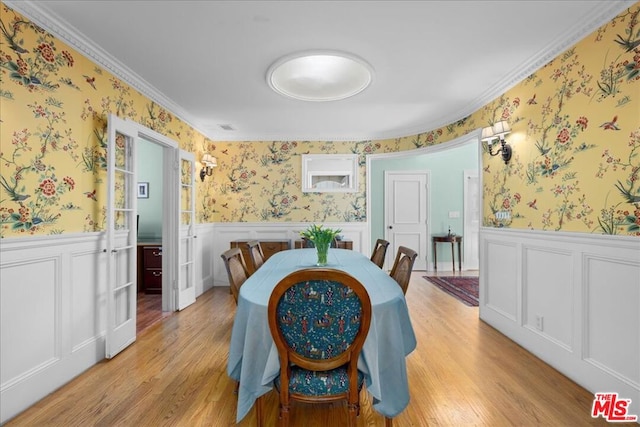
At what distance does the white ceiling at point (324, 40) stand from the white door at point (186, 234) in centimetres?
89

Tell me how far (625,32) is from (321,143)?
12.3 feet

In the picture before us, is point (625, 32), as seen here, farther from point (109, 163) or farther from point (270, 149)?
point (270, 149)

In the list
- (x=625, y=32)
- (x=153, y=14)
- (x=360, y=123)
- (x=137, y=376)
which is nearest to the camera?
(x=625, y=32)

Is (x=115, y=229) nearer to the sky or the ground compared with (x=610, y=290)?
nearer to the sky

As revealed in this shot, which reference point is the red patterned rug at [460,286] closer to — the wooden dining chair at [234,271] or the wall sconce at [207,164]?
the wooden dining chair at [234,271]

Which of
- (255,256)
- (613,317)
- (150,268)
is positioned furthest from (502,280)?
(150,268)

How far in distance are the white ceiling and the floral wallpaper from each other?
0.15 metres

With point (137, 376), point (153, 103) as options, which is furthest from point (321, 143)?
point (137, 376)

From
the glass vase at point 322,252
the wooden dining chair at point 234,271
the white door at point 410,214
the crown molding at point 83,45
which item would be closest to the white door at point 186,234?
the crown molding at point 83,45

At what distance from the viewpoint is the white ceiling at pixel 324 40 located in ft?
6.50

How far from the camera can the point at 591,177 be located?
7.02 feet

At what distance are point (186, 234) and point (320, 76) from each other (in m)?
2.62

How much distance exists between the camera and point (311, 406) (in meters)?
1.90

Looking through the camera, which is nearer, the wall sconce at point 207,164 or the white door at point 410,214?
the wall sconce at point 207,164
